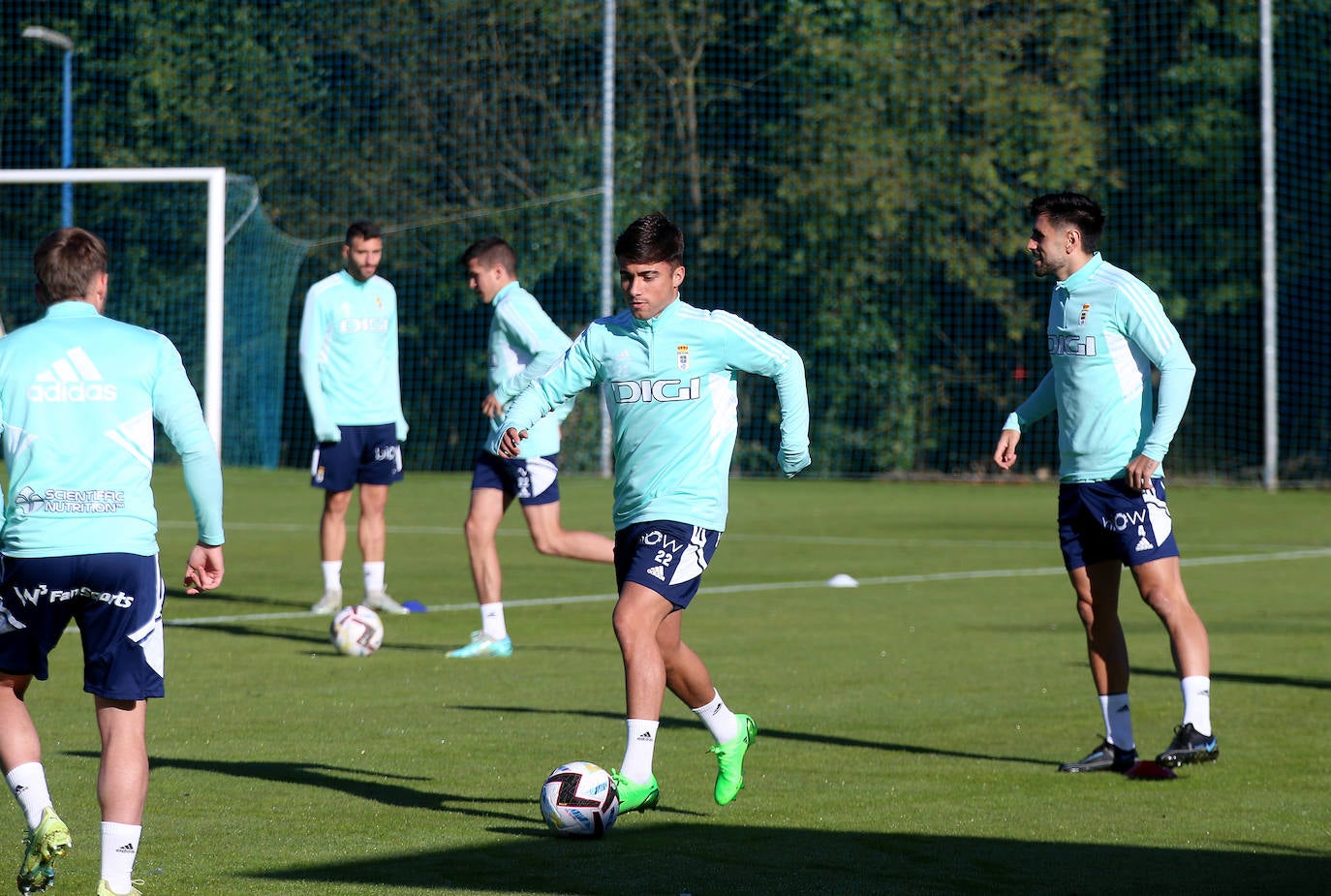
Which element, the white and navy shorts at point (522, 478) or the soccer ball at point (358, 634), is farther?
the white and navy shorts at point (522, 478)

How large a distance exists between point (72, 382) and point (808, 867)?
7.85 ft

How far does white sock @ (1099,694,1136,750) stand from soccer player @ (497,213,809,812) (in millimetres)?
1504

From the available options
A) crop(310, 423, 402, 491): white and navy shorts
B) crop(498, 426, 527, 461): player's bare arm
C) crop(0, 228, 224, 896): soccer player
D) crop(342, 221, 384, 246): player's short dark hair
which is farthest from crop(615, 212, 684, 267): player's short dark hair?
crop(310, 423, 402, 491): white and navy shorts

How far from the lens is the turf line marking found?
1213cm

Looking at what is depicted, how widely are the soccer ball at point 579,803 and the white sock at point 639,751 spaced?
0.14 meters

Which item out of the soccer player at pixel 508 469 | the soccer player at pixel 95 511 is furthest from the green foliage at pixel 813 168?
the soccer player at pixel 95 511

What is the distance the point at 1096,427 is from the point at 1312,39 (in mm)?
25693

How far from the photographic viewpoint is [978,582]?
14.4 meters

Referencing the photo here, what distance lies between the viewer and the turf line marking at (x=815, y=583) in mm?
12133

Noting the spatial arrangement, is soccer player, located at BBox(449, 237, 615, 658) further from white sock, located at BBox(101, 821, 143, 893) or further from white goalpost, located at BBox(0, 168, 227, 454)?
white sock, located at BBox(101, 821, 143, 893)

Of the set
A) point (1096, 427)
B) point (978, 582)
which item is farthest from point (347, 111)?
point (1096, 427)

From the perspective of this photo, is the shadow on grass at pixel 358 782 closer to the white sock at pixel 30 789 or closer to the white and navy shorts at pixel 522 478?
the white sock at pixel 30 789

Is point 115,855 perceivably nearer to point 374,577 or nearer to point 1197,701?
point 1197,701

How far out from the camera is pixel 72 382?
16.7ft
